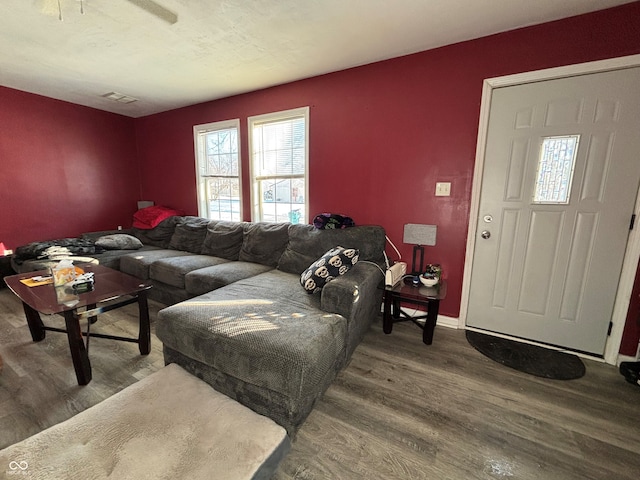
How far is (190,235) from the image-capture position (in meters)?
3.69

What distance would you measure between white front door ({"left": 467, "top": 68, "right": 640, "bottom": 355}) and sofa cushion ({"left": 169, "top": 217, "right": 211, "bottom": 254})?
322 centimetres

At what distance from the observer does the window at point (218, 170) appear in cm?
376

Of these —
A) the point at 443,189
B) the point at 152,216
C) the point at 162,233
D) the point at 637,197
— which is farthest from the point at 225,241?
the point at 637,197

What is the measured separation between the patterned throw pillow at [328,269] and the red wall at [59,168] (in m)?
4.00

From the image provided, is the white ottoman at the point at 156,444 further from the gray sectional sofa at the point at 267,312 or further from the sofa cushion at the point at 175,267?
the sofa cushion at the point at 175,267

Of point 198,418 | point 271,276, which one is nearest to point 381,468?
point 198,418

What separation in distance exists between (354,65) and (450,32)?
2.91 feet

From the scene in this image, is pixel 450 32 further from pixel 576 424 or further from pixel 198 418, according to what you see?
pixel 198 418

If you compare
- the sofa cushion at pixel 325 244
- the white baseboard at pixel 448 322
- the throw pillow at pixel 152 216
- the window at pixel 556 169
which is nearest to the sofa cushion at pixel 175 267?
the sofa cushion at pixel 325 244

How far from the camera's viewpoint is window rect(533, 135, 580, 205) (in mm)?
2021

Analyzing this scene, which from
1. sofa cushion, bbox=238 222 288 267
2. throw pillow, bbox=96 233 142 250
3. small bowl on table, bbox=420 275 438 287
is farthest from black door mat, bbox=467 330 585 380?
throw pillow, bbox=96 233 142 250

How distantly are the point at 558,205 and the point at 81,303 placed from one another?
11.5 feet

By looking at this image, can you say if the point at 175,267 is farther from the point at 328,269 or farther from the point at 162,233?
the point at 328,269

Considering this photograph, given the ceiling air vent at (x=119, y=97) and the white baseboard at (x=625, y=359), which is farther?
the ceiling air vent at (x=119, y=97)
